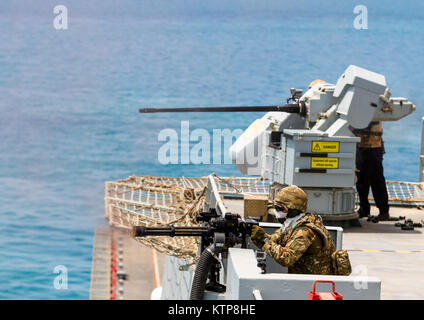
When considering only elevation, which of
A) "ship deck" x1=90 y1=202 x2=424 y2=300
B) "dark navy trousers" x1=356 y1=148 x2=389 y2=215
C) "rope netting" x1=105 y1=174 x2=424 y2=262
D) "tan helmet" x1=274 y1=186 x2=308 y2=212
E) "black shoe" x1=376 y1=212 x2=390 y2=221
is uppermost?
"tan helmet" x1=274 y1=186 x2=308 y2=212

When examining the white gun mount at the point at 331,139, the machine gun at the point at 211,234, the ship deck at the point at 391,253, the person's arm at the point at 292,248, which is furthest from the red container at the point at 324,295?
the white gun mount at the point at 331,139

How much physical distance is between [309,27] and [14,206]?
64.5 m

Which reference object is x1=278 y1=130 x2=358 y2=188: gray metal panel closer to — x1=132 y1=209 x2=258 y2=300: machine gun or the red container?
x1=132 y1=209 x2=258 y2=300: machine gun

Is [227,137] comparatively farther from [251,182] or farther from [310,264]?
[310,264]

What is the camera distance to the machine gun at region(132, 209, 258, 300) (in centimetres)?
714

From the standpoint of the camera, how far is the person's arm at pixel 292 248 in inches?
269

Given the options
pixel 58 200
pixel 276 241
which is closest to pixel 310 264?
pixel 276 241

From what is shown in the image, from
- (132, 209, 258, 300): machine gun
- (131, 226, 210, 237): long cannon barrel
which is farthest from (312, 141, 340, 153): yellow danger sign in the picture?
(131, 226, 210, 237): long cannon barrel

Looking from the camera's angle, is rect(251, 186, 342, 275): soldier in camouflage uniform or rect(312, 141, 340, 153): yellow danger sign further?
rect(312, 141, 340, 153): yellow danger sign

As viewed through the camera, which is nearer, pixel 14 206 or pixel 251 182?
pixel 251 182

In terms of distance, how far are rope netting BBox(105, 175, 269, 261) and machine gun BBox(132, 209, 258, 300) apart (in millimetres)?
3711

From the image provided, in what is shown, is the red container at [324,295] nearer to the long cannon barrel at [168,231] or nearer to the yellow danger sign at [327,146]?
the long cannon barrel at [168,231]

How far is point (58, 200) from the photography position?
160 feet

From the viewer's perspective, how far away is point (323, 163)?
13.6m
